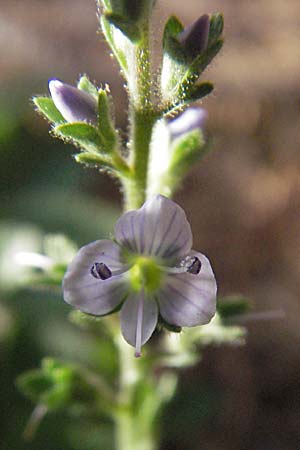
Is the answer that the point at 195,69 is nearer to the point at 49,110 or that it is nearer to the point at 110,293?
the point at 49,110

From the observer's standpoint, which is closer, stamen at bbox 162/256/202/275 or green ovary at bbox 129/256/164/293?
stamen at bbox 162/256/202/275

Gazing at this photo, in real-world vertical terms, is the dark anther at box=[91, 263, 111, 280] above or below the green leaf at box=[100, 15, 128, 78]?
below

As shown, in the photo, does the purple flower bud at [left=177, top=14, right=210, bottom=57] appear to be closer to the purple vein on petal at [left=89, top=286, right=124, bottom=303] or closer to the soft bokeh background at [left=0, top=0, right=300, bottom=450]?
the soft bokeh background at [left=0, top=0, right=300, bottom=450]

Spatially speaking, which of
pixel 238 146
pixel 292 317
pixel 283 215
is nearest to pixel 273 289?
pixel 292 317

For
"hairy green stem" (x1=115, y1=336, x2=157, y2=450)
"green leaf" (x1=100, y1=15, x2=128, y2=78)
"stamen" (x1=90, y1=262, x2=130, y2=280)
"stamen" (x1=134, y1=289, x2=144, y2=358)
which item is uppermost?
"green leaf" (x1=100, y1=15, x2=128, y2=78)

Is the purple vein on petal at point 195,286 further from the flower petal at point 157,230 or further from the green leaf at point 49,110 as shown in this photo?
the green leaf at point 49,110

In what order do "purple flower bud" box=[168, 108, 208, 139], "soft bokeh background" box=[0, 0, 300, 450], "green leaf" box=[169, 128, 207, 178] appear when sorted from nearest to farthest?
"green leaf" box=[169, 128, 207, 178]
"purple flower bud" box=[168, 108, 208, 139]
"soft bokeh background" box=[0, 0, 300, 450]

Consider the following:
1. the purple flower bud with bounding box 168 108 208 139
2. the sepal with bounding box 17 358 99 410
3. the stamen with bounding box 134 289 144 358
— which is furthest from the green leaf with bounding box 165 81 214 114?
the sepal with bounding box 17 358 99 410

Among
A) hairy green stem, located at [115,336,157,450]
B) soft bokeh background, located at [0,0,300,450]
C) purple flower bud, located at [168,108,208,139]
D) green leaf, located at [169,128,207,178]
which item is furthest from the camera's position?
soft bokeh background, located at [0,0,300,450]
